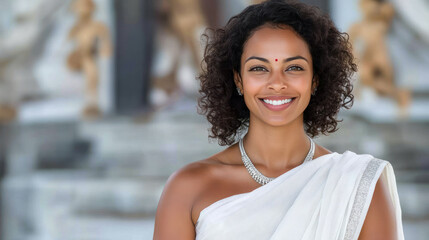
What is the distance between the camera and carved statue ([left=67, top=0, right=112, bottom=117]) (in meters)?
7.79

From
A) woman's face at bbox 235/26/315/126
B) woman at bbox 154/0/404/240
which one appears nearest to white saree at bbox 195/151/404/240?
woman at bbox 154/0/404/240

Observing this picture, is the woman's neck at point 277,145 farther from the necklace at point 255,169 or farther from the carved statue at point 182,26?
the carved statue at point 182,26

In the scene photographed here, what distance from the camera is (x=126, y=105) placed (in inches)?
309

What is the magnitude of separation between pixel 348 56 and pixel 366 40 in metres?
5.01

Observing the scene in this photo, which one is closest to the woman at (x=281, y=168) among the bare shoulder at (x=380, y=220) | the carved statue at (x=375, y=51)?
the bare shoulder at (x=380, y=220)

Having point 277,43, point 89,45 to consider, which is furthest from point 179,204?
point 89,45

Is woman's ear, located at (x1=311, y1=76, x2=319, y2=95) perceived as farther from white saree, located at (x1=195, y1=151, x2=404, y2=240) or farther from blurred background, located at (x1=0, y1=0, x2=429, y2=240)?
blurred background, located at (x1=0, y1=0, x2=429, y2=240)

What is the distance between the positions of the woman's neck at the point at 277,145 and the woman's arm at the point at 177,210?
0.28 m

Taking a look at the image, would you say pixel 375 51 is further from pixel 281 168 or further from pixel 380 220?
pixel 380 220

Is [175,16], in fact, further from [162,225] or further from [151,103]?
[162,225]

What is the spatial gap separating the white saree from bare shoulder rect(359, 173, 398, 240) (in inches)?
0.9

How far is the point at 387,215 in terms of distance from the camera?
224 cm

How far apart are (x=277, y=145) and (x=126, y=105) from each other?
18.3ft

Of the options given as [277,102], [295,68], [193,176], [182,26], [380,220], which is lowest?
[380,220]
